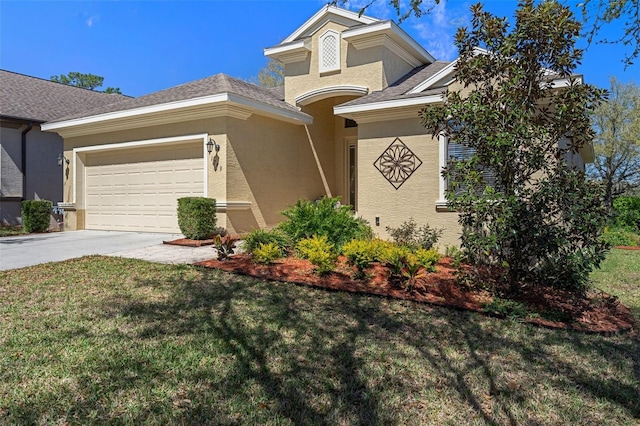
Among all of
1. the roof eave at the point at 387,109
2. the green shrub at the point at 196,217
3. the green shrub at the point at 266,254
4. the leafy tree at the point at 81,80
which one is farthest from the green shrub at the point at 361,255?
the leafy tree at the point at 81,80

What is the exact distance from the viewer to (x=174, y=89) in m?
12.1

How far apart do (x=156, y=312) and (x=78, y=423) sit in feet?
6.95

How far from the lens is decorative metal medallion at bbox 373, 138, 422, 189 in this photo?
9.27 metres

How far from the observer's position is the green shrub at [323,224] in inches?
317

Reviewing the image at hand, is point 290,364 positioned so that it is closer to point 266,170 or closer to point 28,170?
point 266,170

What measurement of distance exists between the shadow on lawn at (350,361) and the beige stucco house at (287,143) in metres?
4.78

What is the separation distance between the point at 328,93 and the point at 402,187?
4402mm

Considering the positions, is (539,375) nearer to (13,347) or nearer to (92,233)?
(13,347)

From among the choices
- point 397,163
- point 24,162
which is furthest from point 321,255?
point 24,162

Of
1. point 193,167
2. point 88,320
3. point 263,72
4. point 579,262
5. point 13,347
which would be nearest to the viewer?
point 13,347

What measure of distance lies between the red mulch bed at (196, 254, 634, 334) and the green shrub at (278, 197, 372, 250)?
38.6 inches

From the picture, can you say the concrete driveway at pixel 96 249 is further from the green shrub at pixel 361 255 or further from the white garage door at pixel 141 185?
the green shrub at pixel 361 255

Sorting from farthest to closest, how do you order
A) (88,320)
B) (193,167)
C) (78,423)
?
(193,167), (88,320), (78,423)

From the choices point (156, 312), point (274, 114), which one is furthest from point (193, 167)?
point (156, 312)
